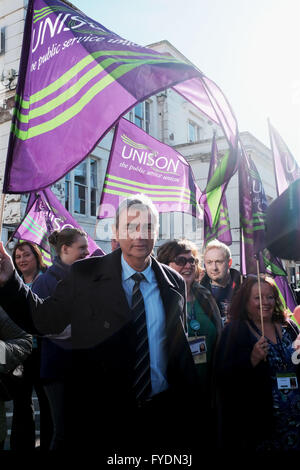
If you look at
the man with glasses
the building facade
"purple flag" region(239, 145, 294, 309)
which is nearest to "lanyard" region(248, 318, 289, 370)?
"purple flag" region(239, 145, 294, 309)

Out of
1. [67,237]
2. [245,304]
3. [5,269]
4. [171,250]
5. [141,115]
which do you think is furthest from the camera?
[141,115]

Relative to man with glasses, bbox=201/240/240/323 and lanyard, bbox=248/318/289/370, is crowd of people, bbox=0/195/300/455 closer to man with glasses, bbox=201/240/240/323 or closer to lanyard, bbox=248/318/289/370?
lanyard, bbox=248/318/289/370

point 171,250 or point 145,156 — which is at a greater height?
point 145,156

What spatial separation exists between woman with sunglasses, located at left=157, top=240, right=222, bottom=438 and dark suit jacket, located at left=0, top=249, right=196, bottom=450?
2.37 ft

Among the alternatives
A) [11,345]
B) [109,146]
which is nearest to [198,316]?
[11,345]

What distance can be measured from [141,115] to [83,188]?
5349 millimetres

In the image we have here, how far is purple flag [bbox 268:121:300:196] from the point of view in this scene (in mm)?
4559

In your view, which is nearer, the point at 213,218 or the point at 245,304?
the point at 245,304

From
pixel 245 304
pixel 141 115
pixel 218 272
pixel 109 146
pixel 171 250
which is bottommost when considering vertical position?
pixel 245 304

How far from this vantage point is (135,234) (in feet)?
7.21

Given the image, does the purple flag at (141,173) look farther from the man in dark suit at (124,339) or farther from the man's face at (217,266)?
the man in dark suit at (124,339)

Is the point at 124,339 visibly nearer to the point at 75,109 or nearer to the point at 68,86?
the point at 75,109

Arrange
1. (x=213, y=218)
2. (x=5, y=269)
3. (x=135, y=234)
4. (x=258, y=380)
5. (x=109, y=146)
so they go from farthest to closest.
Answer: (x=109, y=146) < (x=213, y=218) < (x=258, y=380) < (x=135, y=234) < (x=5, y=269)

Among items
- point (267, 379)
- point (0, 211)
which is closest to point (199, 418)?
point (267, 379)
